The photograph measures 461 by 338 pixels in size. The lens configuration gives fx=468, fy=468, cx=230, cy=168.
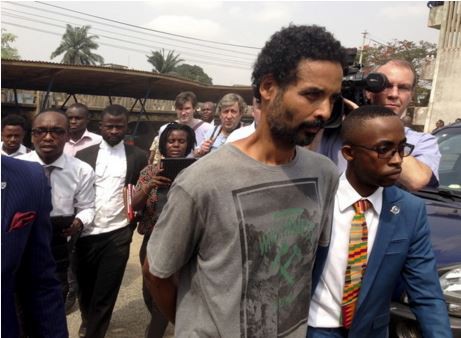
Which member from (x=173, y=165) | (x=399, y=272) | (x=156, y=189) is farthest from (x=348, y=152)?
(x=156, y=189)

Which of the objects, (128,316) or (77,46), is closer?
(128,316)

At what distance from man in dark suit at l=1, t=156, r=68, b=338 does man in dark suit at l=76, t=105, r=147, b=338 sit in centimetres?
197

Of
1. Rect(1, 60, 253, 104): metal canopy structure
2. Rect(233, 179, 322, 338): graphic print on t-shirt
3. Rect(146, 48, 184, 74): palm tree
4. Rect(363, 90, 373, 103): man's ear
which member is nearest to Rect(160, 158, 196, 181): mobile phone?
Rect(363, 90, 373, 103): man's ear

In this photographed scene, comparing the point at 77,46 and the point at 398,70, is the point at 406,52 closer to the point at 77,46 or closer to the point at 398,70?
the point at 398,70

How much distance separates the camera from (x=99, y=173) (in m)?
3.63

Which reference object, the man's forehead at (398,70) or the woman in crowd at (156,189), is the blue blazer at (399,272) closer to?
the man's forehead at (398,70)

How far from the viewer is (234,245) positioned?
1.37m

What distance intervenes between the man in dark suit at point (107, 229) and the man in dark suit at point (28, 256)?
1.97 metres

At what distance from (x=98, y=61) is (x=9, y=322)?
5479 cm

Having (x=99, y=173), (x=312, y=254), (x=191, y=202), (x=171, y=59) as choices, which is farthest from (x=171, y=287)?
(x=171, y=59)

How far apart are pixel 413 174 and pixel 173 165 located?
1.57 m

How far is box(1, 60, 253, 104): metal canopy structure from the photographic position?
9242 mm

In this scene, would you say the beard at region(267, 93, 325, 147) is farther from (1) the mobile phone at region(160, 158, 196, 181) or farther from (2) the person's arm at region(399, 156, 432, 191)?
(1) the mobile phone at region(160, 158, 196, 181)

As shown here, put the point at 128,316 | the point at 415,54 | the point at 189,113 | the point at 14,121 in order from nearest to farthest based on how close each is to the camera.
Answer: the point at 128,316
the point at 14,121
the point at 189,113
the point at 415,54
